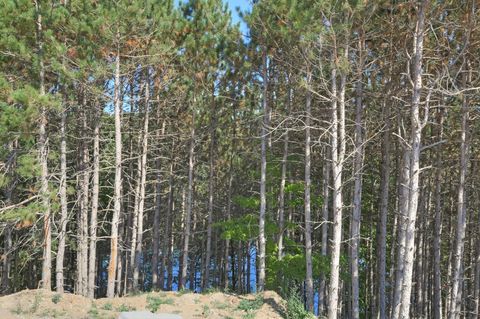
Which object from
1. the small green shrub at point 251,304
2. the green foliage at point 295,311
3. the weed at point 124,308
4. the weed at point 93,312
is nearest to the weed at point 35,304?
the weed at point 93,312

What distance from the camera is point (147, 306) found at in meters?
12.7

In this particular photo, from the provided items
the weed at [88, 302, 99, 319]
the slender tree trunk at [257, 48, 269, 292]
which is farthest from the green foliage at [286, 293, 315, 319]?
the weed at [88, 302, 99, 319]

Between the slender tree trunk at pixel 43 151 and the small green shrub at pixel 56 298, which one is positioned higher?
the slender tree trunk at pixel 43 151

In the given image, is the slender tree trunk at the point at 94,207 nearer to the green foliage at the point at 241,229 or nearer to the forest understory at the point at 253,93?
the forest understory at the point at 253,93

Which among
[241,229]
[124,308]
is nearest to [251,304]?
[241,229]

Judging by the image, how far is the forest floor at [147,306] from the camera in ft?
39.3

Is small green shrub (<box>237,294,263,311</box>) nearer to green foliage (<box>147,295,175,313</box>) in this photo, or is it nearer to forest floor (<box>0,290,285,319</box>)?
forest floor (<box>0,290,285,319</box>)

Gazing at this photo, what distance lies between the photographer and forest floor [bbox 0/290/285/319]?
472 inches

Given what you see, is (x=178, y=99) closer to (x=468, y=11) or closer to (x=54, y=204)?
(x=54, y=204)

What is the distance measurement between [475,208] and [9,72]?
22131mm

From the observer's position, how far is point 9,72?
14.6m

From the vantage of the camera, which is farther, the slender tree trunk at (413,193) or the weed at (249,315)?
the weed at (249,315)

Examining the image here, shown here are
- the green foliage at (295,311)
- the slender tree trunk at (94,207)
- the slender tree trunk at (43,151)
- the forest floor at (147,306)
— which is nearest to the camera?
the forest floor at (147,306)

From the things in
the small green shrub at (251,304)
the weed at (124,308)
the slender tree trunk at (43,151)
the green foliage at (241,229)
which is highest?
the slender tree trunk at (43,151)
